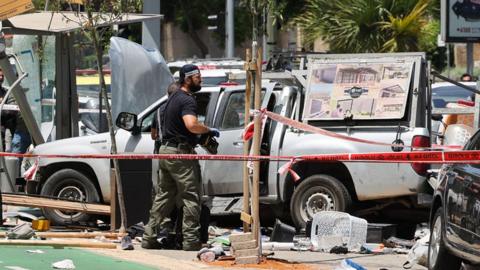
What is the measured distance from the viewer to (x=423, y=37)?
2519 cm

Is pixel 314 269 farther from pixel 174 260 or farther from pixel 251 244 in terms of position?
pixel 174 260

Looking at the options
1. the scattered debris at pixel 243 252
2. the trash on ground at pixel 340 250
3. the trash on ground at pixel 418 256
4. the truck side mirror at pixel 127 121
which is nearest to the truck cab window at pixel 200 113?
the truck side mirror at pixel 127 121

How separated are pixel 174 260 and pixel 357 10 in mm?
13836

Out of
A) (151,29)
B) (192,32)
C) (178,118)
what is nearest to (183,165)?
(178,118)

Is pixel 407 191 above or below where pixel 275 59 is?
below

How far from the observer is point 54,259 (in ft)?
36.9

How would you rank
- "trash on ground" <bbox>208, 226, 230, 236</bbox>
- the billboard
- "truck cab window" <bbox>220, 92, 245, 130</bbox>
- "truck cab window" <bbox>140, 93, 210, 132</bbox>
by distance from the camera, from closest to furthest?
1. "trash on ground" <bbox>208, 226, 230, 236</bbox>
2. "truck cab window" <bbox>220, 92, 245, 130</bbox>
3. "truck cab window" <bbox>140, 93, 210, 132</bbox>
4. the billboard

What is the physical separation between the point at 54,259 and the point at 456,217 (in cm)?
403

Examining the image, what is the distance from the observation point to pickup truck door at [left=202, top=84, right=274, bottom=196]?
45.1 feet

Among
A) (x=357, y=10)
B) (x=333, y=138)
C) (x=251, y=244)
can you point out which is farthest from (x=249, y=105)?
(x=357, y=10)

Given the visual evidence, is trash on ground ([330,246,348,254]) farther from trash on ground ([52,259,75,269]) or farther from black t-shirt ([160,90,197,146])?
trash on ground ([52,259,75,269])

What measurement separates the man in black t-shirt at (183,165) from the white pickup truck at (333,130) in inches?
57.5

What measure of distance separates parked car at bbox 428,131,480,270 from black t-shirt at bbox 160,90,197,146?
106 inches

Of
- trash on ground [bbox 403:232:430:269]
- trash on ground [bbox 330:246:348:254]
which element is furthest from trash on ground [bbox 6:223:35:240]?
trash on ground [bbox 403:232:430:269]
